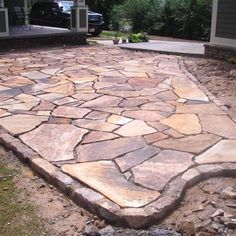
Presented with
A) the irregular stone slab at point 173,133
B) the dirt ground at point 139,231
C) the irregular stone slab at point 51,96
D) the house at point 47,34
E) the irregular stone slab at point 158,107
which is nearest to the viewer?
the dirt ground at point 139,231

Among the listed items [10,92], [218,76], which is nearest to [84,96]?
[10,92]

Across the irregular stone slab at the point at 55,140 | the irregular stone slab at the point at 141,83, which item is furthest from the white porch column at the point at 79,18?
the irregular stone slab at the point at 55,140

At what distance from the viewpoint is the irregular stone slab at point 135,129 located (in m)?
5.22

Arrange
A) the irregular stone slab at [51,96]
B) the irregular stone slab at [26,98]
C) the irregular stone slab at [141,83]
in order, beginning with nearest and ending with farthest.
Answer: the irregular stone slab at [26,98]
the irregular stone slab at [51,96]
the irregular stone slab at [141,83]

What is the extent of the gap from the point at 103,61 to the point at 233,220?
313 inches

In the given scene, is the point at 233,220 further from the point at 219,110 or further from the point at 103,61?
the point at 103,61

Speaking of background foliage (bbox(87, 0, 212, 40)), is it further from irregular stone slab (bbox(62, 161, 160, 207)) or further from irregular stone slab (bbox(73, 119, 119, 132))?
irregular stone slab (bbox(62, 161, 160, 207))

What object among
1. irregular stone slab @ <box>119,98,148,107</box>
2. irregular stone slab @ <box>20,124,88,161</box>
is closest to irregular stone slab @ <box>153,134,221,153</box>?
irregular stone slab @ <box>20,124,88,161</box>

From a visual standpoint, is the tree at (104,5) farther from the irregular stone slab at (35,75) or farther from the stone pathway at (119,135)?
the stone pathway at (119,135)

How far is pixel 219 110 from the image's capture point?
20.4ft

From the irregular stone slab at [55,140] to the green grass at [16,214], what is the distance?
64 centimetres

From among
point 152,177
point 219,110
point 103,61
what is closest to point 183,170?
point 152,177

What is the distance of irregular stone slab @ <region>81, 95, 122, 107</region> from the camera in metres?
6.52

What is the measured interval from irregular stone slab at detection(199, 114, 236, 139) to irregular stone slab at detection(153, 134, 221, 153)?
0.17 metres
